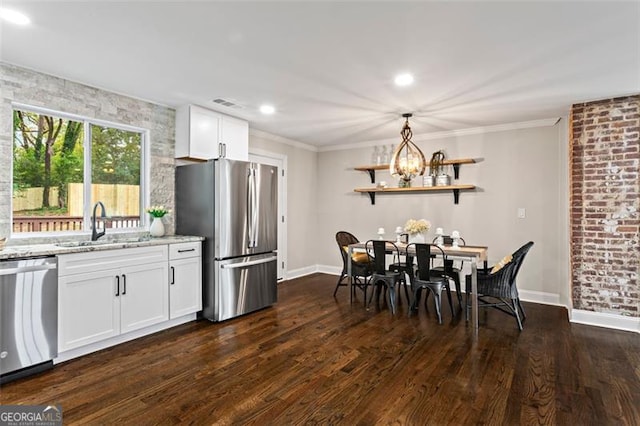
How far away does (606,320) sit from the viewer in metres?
3.74

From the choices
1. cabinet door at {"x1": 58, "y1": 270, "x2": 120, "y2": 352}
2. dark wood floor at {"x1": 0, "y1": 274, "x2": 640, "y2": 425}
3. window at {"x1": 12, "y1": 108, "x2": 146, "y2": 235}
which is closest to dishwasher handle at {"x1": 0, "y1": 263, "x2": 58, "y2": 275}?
cabinet door at {"x1": 58, "y1": 270, "x2": 120, "y2": 352}

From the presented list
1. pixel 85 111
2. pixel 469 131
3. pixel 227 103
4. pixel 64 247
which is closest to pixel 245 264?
pixel 64 247

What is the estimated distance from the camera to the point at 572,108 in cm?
396

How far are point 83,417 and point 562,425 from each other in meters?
2.83

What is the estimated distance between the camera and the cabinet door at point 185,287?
3.65 metres

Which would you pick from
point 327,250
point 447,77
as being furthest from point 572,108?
point 327,250

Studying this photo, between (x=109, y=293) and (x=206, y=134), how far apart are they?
6.86 feet

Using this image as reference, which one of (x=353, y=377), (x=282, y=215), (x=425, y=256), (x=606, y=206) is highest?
(x=606, y=206)

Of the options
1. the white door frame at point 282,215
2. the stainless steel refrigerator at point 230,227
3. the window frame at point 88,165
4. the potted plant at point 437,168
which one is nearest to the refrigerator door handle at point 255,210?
the stainless steel refrigerator at point 230,227

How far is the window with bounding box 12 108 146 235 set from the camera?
3.13 meters

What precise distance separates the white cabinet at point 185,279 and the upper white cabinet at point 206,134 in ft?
3.77

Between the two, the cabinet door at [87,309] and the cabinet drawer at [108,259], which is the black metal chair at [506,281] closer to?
the cabinet drawer at [108,259]

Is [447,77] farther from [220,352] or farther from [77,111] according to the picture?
[77,111]

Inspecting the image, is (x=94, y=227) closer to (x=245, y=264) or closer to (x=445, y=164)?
(x=245, y=264)
